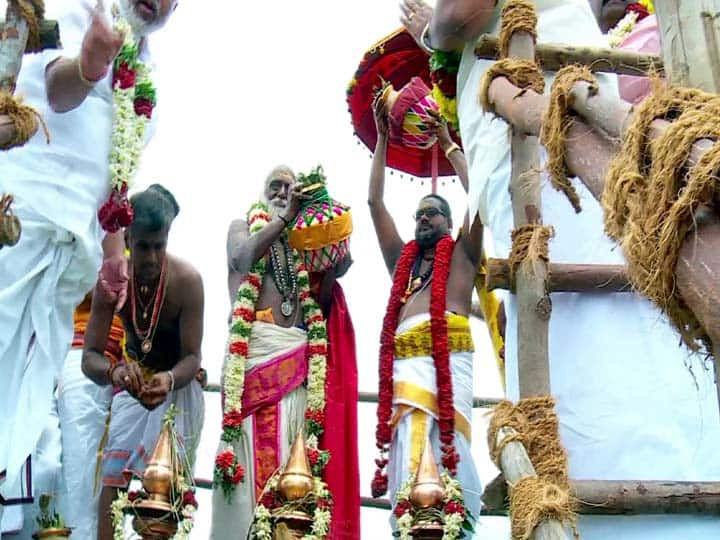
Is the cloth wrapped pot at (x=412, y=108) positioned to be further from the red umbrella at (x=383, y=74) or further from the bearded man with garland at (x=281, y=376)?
the bearded man with garland at (x=281, y=376)

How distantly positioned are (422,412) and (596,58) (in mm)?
2082

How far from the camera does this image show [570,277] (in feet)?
10.4

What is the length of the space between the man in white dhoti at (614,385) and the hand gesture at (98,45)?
1509 millimetres

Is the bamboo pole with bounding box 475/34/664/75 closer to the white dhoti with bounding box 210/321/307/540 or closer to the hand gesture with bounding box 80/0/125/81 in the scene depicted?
the hand gesture with bounding box 80/0/125/81

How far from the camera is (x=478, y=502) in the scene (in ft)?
16.0

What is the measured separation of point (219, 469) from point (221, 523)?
0.82 ft

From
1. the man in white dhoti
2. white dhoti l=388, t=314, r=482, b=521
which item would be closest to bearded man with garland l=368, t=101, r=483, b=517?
white dhoti l=388, t=314, r=482, b=521

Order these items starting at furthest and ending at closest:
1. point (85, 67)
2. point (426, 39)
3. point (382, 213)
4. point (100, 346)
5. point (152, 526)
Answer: point (382, 213), point (100, 346), point (426, 39), point (85, 67), point (152, 526)

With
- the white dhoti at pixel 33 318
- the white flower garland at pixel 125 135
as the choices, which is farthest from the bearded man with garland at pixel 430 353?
the white dhoti at pixel 33 318

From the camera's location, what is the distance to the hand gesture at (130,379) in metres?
4.98

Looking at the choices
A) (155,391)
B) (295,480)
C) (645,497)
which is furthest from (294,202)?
(645,497)

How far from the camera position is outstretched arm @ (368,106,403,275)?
5574 millimetres

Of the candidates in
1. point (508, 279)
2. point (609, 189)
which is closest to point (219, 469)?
point (508, 279)

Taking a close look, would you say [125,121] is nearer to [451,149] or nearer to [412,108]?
[412,108]
